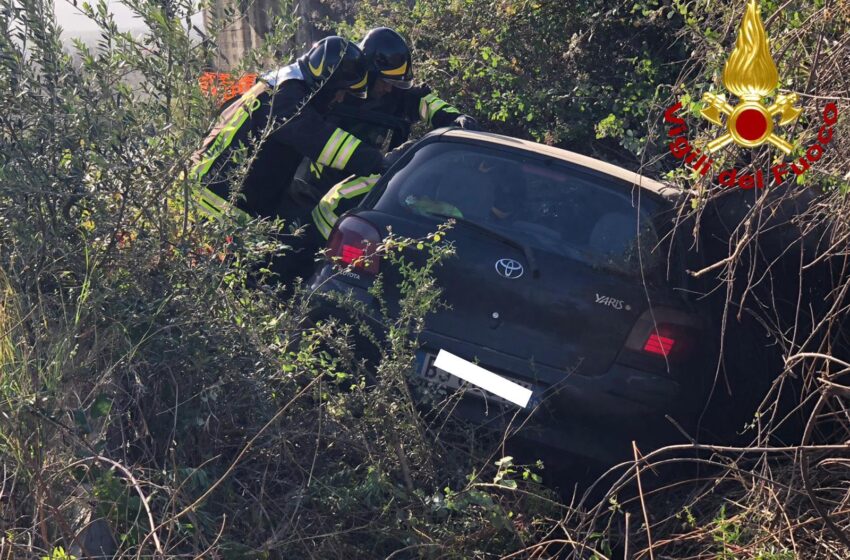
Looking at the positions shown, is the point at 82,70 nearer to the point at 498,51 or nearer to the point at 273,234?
the point at 273,234

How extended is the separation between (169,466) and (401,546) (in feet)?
2.69

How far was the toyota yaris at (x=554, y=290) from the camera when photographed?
3.87 m

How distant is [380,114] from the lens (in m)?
5.87

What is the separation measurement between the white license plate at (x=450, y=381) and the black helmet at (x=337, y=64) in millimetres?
1779

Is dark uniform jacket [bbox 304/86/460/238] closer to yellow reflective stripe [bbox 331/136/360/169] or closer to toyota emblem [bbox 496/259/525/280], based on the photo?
yellow reflective stripe [bbox 331/136/360/169]

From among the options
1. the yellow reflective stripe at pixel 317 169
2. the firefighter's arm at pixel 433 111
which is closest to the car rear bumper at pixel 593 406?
the yellow reflective stripe at pixel 317 169

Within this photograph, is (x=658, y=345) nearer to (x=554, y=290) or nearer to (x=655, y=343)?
(x=655, y=343)

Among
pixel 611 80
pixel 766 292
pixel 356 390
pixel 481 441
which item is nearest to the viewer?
pixel 356 390

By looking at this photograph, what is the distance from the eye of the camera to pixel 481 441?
377 cm

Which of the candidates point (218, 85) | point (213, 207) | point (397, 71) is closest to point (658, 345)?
point (213, 207)

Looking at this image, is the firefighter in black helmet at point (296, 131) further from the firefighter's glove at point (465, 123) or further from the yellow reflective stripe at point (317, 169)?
the firefighter's glove at point (465, 123)

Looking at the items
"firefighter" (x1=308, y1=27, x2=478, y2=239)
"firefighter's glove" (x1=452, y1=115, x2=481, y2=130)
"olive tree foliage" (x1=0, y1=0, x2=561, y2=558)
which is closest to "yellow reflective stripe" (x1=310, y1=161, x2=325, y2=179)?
"firefighter" (x1=308, y1=27, x2=478, y2=239)

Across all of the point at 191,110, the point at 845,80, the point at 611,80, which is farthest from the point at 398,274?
the point at 611,80

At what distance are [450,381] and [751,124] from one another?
4.93ft
